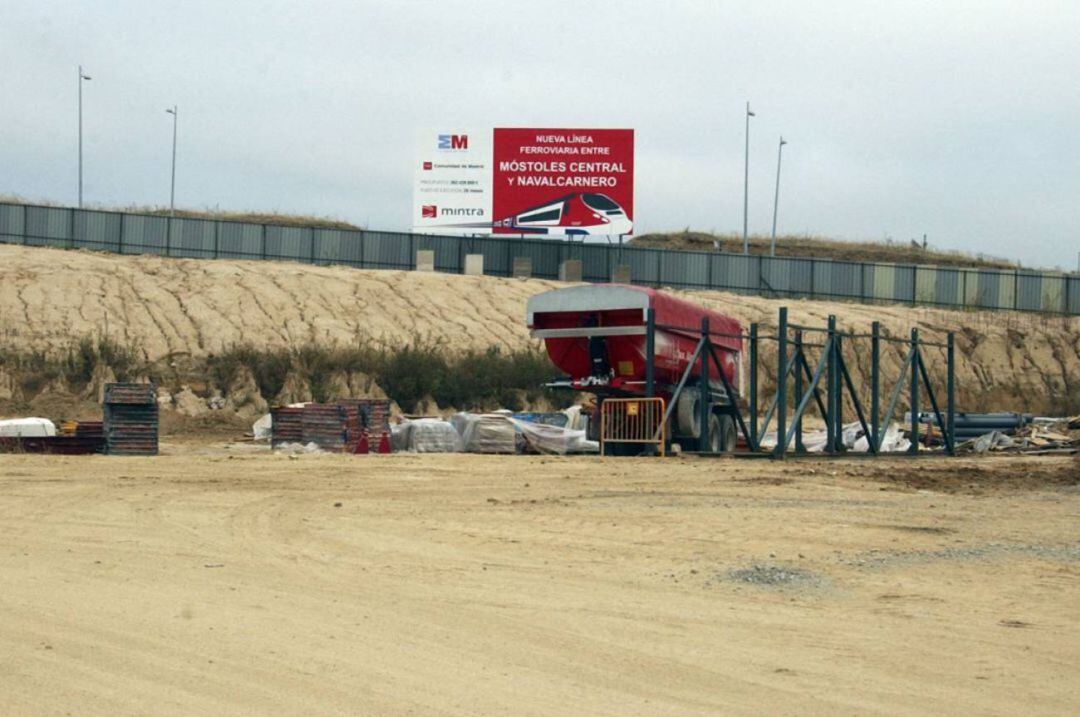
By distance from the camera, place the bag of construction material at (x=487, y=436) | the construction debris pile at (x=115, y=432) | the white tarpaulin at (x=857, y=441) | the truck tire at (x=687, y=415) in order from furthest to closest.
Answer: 1. the white tarpaulin at (x=857, y=441)
2. the bag of construction material at (x=487, y=436)
3. the truck tire at (x=687, y=415)
4. the construction debris pile at (x=115, y=432)

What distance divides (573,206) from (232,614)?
159ft

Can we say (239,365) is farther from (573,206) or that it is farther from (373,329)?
(573,206)

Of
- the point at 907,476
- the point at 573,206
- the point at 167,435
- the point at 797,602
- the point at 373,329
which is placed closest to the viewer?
the point at 797,602

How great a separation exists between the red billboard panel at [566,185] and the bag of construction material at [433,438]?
2782 cm

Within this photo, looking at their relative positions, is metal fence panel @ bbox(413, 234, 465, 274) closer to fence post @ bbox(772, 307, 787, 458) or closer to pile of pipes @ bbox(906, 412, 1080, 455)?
pile of pipes @ bbox(906, 412, 1080, 455)

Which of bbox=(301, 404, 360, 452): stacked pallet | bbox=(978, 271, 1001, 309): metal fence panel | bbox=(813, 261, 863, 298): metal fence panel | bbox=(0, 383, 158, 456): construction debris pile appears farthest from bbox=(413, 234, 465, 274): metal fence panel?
bbox=(0, 383, 158, 456): construction debris pile

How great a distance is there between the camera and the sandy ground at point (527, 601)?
7051 mm

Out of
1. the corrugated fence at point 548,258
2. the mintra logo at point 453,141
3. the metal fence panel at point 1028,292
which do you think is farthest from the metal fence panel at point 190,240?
the metal fence panel at point 1028,292

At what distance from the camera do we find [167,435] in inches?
1403

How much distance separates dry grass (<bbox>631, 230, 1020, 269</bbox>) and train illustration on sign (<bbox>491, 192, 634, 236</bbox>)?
19.6 meters

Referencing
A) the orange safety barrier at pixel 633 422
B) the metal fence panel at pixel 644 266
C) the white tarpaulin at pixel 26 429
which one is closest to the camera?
the white tarpaulin at pixel 26 429

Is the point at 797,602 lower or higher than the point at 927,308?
lower

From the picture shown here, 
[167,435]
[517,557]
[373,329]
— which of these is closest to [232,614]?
[517,557]

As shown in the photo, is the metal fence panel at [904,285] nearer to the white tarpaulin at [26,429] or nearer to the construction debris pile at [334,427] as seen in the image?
the construction debris pile at [334,427]
